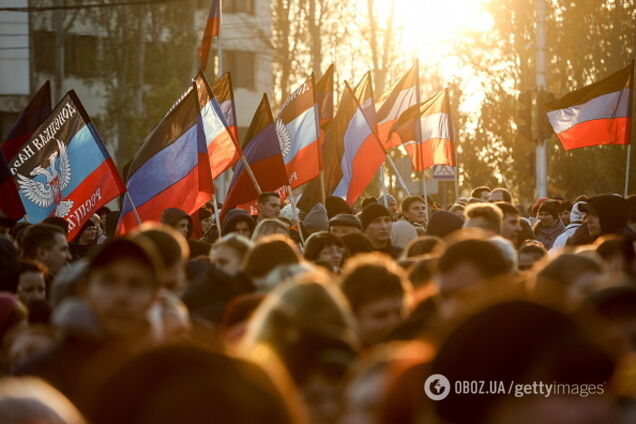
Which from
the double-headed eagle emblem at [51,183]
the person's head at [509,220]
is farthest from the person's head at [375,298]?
the double-headed eagle emblem at [51,183]

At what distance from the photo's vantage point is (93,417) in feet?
9.57

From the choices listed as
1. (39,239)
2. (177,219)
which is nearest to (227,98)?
(177,219)

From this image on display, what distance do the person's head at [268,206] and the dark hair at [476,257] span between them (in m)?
7.68

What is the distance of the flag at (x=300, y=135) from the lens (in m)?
16.0

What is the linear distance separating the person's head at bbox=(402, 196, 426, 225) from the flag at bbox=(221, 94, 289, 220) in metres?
1.50

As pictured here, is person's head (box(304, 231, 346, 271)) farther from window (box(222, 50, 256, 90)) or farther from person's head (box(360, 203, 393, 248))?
window (box(222, 50, 256, 90))

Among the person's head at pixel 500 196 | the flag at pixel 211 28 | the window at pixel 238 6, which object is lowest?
the person's head at pixel 500 196

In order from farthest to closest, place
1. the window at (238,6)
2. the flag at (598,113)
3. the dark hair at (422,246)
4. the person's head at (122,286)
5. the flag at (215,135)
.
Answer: the window at (238,6), the flag at (598,113), the flag at (215,135), the dark hair at (422,246), the person's head at (122,286)

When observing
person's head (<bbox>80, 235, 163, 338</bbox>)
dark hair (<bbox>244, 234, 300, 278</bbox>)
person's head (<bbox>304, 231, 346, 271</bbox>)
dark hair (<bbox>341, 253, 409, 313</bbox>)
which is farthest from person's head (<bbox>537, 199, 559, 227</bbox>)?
person's head (<bbox>80, 235, 163, 338</bbox>)

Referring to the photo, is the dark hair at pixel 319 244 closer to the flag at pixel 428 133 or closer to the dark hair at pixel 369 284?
the dark hair at pixel 369 284

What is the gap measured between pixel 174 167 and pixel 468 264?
7966 mm

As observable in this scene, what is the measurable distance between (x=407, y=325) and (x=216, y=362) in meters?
2.86

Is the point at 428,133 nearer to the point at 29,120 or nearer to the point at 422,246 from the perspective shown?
the point at 29,120

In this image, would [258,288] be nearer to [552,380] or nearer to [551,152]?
[552,380]
